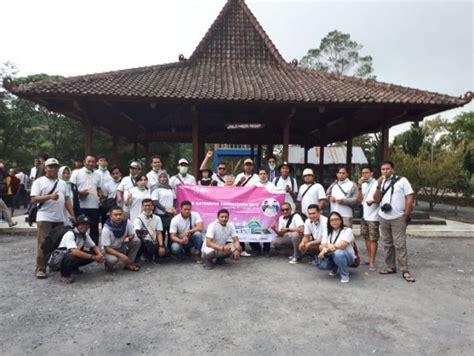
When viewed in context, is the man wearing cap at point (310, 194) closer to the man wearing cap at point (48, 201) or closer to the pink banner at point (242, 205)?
the pink banner at point (242, 205)

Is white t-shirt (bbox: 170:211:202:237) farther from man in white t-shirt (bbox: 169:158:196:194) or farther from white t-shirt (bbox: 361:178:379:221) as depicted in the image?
white t-shirt (bbox: 361:178:379:221)


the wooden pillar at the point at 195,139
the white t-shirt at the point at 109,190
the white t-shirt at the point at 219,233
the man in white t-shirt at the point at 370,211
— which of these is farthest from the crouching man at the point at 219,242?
the wooden pillar at the point at 195,139

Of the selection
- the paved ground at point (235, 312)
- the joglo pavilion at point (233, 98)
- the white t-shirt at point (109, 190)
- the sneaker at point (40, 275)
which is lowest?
the paved ground at point (235, 312)

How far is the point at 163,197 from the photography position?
19.1 ft

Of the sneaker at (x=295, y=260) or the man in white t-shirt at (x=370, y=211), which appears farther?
the sneaker at (x=295, y=260)

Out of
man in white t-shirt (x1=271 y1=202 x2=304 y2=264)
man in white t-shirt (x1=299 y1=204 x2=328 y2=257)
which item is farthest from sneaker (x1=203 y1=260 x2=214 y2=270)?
man in white t-shirt (x1=299 y1=204 x2=328 y2=257)

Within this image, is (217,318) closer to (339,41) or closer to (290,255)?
(290,255)

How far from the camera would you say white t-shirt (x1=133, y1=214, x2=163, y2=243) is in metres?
5.34

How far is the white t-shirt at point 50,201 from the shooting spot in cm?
469

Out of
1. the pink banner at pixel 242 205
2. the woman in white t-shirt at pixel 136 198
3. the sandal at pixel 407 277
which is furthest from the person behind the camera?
the pink banner at pixel 242 205

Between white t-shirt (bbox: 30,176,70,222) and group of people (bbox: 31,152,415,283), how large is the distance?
1 centimetres

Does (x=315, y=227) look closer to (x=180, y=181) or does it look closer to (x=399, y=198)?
(x=399, y=198)

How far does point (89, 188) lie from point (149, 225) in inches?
49.7

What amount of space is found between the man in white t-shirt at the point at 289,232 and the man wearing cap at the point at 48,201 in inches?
135
